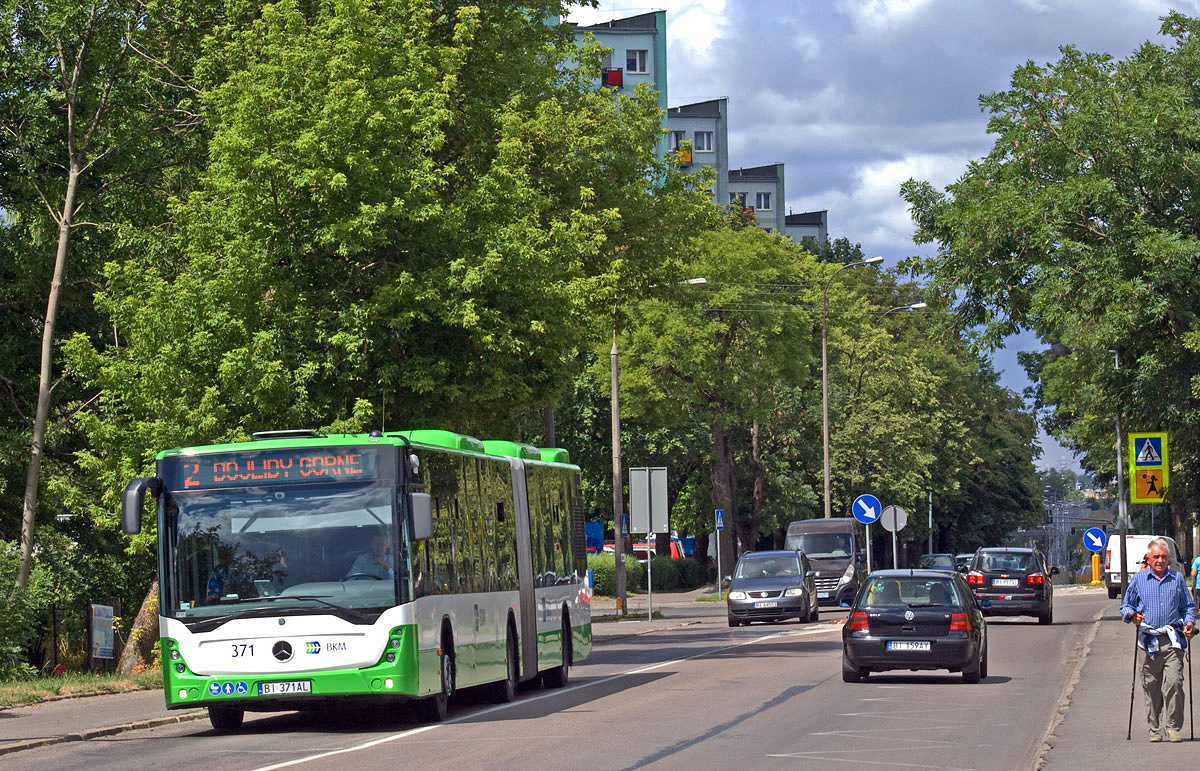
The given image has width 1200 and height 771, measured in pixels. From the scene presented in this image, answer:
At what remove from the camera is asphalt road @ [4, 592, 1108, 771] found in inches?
546

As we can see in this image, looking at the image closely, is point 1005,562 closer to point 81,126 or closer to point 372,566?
point 81,126

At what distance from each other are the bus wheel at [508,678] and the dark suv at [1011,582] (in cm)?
1972

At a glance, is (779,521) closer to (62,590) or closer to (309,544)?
(62,590)

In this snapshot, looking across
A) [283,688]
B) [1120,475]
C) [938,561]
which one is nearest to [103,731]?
[283,688]

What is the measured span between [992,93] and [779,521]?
37.2 metres

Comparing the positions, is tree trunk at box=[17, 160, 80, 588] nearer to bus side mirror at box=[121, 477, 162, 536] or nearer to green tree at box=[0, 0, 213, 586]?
green tree at box=[0, 0, 213, 586]

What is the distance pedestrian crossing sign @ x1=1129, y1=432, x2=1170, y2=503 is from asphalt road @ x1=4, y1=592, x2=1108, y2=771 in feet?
32.5

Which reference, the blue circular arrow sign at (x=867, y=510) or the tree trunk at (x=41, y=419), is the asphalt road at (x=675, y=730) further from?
the blue circular arrow sign at (x=867, y=510)

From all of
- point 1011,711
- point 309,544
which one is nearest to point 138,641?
point 309,544

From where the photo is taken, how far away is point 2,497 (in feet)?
104

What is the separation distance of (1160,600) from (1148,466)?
69.6 feet

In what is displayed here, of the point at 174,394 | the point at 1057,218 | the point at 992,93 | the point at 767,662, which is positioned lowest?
the point at 767,662

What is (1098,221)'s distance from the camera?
35.6 m

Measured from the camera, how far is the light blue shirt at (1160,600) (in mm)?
14500
